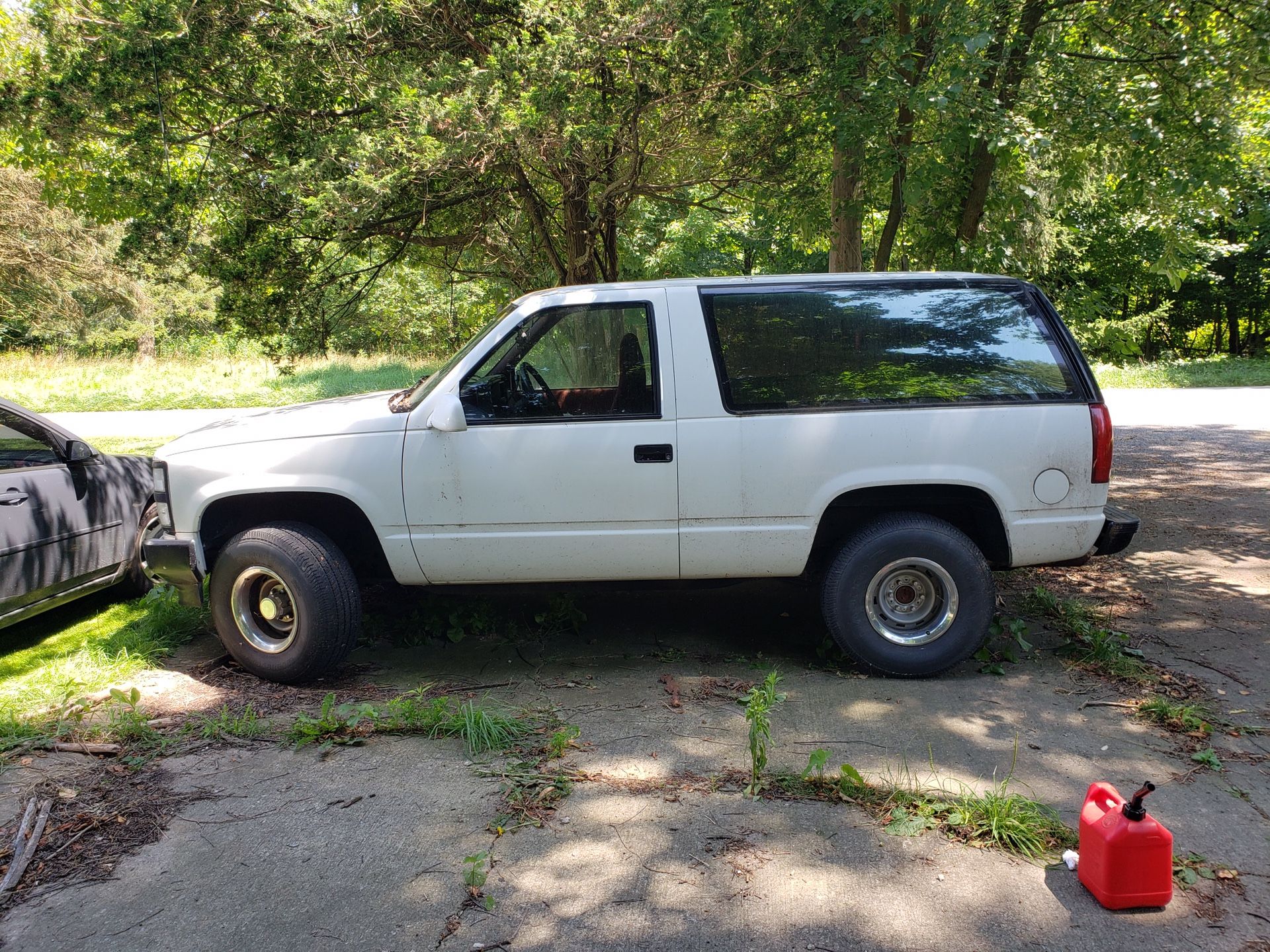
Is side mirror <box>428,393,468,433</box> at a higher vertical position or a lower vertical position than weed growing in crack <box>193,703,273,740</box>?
higher

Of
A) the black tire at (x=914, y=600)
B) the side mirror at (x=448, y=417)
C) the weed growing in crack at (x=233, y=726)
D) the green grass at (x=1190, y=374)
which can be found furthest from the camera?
the green grass at (x=1190, y=374)

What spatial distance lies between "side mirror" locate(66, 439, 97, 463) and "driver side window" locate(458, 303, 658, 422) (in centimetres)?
290

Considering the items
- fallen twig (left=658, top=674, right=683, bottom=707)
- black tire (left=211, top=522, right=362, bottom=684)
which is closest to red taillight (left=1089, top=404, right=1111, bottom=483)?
fallen twig (left=658, top=674, right=683, bottom=707)

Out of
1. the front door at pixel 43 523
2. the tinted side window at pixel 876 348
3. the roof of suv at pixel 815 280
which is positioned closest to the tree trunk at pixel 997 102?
the roof of suv at pixel 815 280

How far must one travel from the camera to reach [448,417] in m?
4.50

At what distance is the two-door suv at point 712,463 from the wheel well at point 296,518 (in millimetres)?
98

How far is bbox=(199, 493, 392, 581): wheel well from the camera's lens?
4859 mm

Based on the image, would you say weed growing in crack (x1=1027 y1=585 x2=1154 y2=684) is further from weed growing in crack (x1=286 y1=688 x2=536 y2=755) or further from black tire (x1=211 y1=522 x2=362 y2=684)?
black tire (x1=211 y1=522 x2=362 y2=684)

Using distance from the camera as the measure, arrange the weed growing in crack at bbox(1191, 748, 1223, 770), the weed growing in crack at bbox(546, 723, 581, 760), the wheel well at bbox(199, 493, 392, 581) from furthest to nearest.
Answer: the wheel well at bbox(199, 493, 392, 581) < the weed growing in crack at bbox(546, 723, 581, 760) < the weed growing in crack at bbox(1191, 748, 1223, 770)

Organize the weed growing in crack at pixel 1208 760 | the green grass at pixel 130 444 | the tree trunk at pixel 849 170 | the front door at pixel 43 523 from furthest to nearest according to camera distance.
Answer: the green grass at pixel 130 444, the tree trunk at pixel 849 170, the front door at pixel 43 523, the weed growing in crack at pixel 1208 760

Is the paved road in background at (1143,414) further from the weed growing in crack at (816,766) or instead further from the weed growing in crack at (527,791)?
the weed growing in crack at (816,766)

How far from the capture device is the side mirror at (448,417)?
4492mm

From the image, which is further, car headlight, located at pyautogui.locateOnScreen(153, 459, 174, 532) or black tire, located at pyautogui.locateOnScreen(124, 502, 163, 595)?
black tire, located at pyautogui.locateOnScreen(124, 502, 163, 595)

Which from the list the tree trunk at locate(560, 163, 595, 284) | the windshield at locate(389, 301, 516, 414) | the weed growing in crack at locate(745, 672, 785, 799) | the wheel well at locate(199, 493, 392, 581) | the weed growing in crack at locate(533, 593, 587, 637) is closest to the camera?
the weed growing in crack at locate(745, 672, 785, 799)
